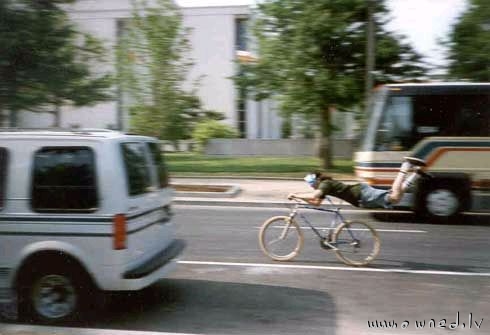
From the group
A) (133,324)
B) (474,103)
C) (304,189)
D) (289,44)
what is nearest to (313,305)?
(133,324)

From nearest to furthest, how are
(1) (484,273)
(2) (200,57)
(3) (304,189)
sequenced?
1. (1) (484,273)
2. (3) (304,189)
3. (2) (200,57)

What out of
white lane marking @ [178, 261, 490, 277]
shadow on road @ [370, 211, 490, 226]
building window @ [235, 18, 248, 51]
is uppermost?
building window @ [235, 18, 248, 51]

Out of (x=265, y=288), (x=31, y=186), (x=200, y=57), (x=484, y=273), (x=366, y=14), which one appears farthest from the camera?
(x=200, y=57)

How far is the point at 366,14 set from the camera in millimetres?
21094

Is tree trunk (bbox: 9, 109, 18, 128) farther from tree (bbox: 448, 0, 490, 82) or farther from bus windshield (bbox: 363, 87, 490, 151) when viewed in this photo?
tree (bbox: 448, 0, 490, 82)

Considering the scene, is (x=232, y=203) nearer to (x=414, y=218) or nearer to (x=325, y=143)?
(x=414, y=218)

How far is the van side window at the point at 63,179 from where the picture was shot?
530cm

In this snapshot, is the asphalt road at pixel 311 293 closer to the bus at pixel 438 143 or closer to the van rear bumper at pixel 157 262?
the van rear bumper at pixel 157 262

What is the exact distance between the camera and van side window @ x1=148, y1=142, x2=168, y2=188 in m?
6.27

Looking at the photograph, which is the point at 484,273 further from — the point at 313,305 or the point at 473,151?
the point at 473,151

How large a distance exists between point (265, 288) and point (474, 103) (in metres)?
7.81

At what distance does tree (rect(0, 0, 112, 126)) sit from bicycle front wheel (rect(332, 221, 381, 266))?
7144mm

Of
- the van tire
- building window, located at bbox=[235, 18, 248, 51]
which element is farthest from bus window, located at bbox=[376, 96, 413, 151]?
building window, located at bbox=[235, 18, 248, 51]

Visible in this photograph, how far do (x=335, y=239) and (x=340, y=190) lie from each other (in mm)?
721
